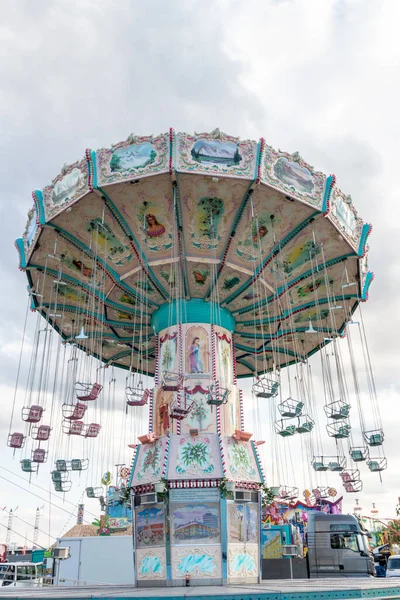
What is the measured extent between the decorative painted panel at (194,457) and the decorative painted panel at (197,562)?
72.3 inches

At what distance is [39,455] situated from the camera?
1727 centimetres

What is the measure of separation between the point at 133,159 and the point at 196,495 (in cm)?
931

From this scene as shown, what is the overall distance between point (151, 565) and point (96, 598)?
266 inches

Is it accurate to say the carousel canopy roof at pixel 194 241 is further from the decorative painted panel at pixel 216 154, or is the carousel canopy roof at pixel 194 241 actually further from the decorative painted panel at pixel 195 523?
the decorative painted panel at pixel 195 523

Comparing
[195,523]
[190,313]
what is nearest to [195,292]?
[190,313]

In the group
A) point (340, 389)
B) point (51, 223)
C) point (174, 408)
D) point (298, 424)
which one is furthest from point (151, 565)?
point (51, 223)

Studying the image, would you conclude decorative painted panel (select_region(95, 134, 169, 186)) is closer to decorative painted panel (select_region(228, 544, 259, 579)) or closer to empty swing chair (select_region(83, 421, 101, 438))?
empty swing chair (select_region(83, 421, 101, 438))

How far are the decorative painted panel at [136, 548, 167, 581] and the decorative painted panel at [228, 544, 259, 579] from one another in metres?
1.77

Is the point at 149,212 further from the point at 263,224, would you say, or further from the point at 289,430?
the point at 289,430

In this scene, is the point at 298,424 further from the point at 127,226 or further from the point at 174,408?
Answer: the point at 127,226

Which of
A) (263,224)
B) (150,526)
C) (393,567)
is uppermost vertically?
(263,224)

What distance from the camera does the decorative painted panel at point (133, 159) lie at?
14.0 meters

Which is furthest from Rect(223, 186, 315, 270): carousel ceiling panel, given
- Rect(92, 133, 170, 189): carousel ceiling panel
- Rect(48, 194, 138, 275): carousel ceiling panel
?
Rect(48, 194, 138, 275): carousel ceiling panel

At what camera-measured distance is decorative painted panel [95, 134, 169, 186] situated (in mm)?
14016
